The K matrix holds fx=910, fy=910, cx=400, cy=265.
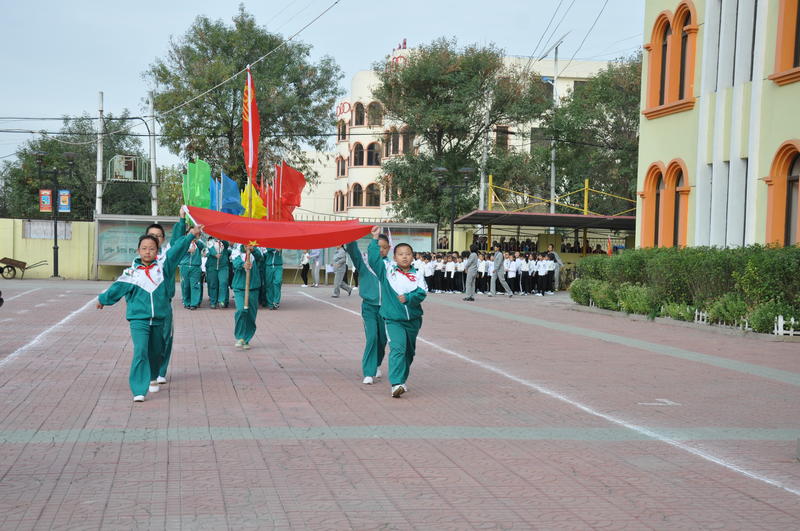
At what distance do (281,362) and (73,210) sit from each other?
161 ft

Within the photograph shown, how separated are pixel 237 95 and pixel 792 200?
27.0 meters

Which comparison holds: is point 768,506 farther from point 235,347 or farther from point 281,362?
point 235,347

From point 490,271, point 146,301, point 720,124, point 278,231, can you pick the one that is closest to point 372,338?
point 278,231

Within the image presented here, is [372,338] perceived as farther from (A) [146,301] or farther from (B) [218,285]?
(B) [218,285]

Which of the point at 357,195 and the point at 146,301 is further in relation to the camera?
the point at 357,195

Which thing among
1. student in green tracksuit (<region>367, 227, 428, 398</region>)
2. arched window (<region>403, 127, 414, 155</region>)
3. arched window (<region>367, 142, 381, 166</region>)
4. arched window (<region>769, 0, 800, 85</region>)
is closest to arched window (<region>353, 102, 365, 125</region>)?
arched window (<region>367, 142, 381, 166</region>)

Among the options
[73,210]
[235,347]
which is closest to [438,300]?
[235,347]

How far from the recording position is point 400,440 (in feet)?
23.2

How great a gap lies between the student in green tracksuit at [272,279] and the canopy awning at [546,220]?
435 inches

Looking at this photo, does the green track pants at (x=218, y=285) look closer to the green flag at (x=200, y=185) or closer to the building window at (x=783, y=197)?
the green flag at (x=200, y=185)

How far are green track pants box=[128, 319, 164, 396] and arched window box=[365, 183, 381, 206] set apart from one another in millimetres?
48976

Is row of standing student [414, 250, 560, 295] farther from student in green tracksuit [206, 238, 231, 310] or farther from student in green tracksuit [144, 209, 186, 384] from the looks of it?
student in green tracksuit [144, 209, 186, 384]

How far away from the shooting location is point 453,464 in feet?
20.7

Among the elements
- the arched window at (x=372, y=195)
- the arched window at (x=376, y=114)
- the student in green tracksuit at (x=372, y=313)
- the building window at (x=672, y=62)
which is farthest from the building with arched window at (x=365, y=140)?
the student in green tracksuit at (x=372, y=313)
